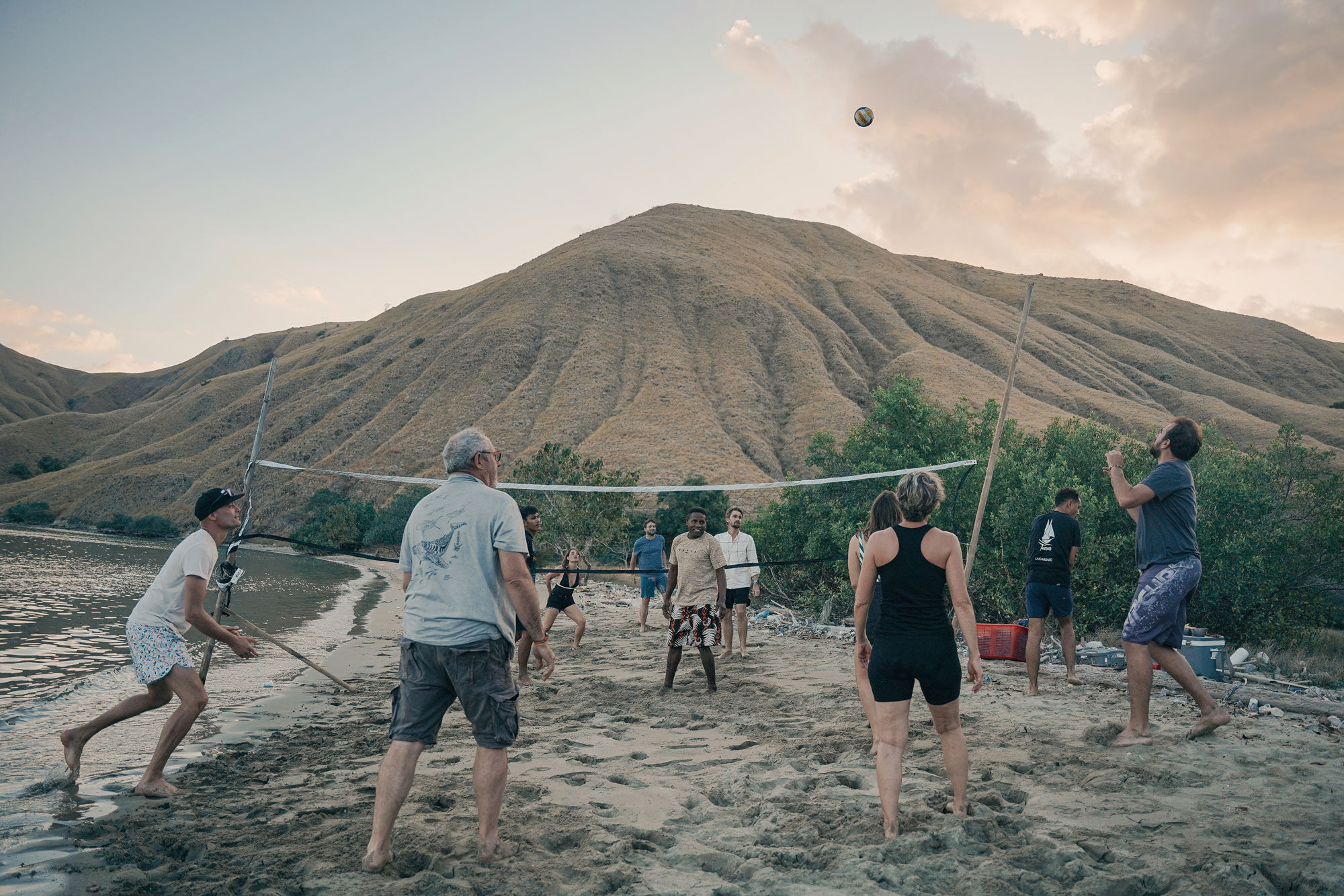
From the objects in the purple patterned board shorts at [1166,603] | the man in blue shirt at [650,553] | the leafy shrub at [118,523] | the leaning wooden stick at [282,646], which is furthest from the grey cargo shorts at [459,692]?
the leafy shrub at [118,523]

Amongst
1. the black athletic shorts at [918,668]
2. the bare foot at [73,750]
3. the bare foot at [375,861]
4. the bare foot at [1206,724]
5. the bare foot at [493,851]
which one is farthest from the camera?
the bare foot at [1206,724]

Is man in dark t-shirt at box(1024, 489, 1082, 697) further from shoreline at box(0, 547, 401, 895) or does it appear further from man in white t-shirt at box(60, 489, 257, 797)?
shoreline at box(0, 547, 401, 895)

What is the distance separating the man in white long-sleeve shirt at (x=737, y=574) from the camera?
9.90 metres

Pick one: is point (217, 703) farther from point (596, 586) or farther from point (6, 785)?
point (596, 586)

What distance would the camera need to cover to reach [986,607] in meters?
14.5

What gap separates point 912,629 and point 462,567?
2194 millimetres

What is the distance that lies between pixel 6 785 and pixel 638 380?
56.6m

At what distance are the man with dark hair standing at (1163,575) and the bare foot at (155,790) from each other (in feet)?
A: 19.9

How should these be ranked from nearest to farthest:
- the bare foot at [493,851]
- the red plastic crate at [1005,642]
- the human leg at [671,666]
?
the bare foot at [493,851] < the human leg at [671,666] < the red plastic crate at [1005,642]

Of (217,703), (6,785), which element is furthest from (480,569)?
(217,703)

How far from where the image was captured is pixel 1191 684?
5168 millimetres

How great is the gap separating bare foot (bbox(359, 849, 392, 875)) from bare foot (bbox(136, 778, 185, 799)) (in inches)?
81.1

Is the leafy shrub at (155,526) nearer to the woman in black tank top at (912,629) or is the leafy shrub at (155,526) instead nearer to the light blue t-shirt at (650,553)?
the light blue t-shirt at (650,553)

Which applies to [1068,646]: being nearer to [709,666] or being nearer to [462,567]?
[709,666]
